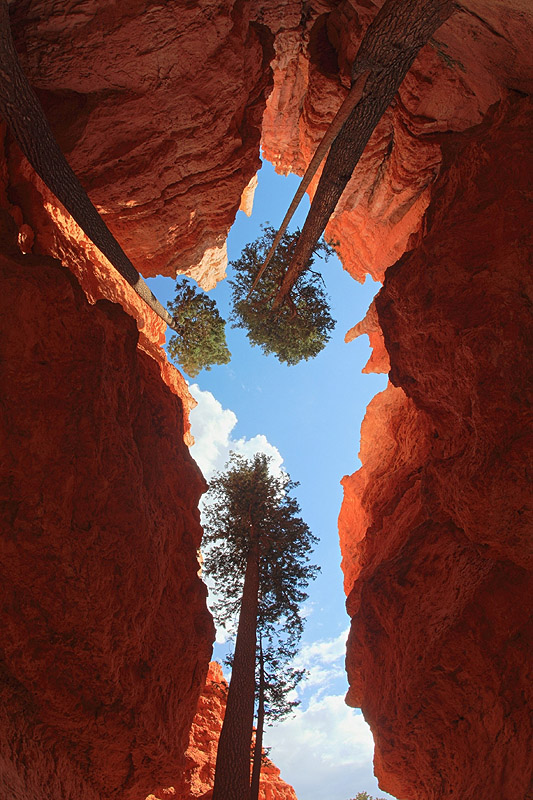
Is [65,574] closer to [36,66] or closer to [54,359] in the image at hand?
[54,359]

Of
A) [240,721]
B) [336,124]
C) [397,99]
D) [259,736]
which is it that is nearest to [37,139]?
[336,124]

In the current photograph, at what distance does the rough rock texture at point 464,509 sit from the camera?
694 centimetres

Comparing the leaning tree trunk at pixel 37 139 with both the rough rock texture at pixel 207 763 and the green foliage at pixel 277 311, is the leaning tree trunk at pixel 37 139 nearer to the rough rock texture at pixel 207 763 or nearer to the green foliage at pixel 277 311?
the green foliage at pixel 277 311

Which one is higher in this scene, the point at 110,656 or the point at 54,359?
the point at 54,359

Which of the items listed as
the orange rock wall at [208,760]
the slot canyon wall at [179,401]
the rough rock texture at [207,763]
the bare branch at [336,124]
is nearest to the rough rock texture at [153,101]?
the slot canyon wall at [179,401]

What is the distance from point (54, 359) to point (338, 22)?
977cm

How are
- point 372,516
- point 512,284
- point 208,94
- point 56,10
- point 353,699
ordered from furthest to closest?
1. point 372,516
2. point 353,699
3. point 208,94
4. point 56,10
5. point 512,284

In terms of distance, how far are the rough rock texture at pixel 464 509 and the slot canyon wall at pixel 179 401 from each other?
1.7 inches

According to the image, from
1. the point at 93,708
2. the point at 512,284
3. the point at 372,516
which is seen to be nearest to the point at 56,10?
the point at 512,284

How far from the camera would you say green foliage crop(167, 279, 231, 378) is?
38.1 ft

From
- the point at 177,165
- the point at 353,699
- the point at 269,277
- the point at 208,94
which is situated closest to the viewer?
the point at 208,94

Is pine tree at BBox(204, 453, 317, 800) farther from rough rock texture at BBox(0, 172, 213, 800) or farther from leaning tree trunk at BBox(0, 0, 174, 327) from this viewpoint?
leaning tree trunk at BBox(0, 0, 174, 327)

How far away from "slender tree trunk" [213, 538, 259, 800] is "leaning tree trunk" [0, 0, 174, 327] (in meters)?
9.21

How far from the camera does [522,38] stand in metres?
7.04
